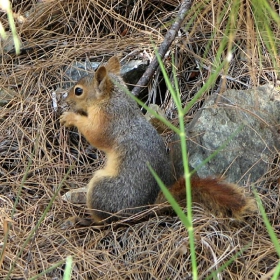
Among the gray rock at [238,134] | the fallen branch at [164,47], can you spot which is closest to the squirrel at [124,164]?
the gray rock at [238,134]

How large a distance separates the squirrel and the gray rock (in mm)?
230

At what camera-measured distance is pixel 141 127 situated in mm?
3557

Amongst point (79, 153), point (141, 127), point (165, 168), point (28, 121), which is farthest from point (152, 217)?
point (28, 121)

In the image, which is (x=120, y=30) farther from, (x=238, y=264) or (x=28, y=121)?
(x=238, y=264)

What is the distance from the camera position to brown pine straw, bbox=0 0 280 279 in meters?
3.00

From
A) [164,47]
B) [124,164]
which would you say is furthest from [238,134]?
[164,47]

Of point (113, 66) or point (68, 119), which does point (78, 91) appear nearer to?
point (68, 119)

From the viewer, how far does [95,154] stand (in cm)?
414

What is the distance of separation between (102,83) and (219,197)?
1.12 meters

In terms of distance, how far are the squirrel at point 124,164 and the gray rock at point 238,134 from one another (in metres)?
0.23

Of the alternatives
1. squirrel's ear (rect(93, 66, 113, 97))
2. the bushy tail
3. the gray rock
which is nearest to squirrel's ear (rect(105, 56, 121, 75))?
squirrel's ear (rect(93, 66, 113, 97))

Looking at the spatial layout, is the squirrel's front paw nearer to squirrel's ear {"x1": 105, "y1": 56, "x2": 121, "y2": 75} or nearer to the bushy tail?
squirrel's ear {"x1": 105, "y1": 56, "x2": 121, "y2": 75}

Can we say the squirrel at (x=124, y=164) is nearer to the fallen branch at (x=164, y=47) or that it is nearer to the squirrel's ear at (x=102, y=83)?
the squirrel's ear at (x=102, y=83)

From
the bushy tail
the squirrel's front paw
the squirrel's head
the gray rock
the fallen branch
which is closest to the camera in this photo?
the bushy tail
